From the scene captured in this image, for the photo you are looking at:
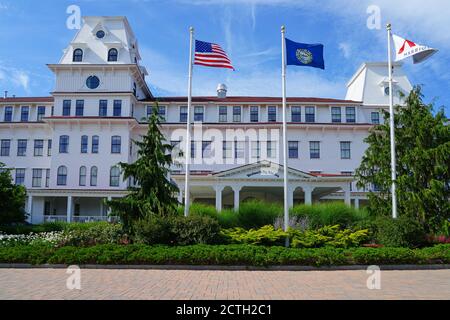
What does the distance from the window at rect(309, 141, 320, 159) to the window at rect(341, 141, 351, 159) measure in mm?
2343

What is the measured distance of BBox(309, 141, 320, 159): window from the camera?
41.4 metres

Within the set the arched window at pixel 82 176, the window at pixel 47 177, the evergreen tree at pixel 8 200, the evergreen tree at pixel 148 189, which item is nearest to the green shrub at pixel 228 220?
the evergreen tree at pixel 148 189

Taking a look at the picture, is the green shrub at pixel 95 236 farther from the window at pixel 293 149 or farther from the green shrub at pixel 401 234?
the window at pixel 293 149

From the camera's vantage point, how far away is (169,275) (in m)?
12.7

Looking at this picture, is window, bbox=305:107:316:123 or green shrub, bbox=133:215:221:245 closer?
green shrub, bbox=133:215:221:245

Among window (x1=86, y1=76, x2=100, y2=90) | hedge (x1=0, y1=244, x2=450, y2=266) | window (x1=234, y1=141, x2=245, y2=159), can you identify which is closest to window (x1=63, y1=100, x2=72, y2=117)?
window (x1=86, y1=76, x2=100, y2=90)

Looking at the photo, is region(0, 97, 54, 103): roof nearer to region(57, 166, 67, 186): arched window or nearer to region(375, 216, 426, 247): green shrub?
region(57, 166, 67, 186): arched window

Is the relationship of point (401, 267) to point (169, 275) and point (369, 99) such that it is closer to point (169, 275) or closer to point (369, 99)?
point (169, 275)

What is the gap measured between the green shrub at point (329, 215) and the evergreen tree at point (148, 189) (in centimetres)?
711

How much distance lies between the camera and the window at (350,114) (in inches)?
1658

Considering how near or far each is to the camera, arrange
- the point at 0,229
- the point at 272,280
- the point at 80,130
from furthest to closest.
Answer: the point at 80,130, the point at 0,229, the point at 272,280

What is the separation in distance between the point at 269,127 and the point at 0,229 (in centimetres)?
2491

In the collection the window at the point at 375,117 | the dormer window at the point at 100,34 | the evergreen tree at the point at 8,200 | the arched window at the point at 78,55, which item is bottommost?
the evergreen tree at the point at 8,200
